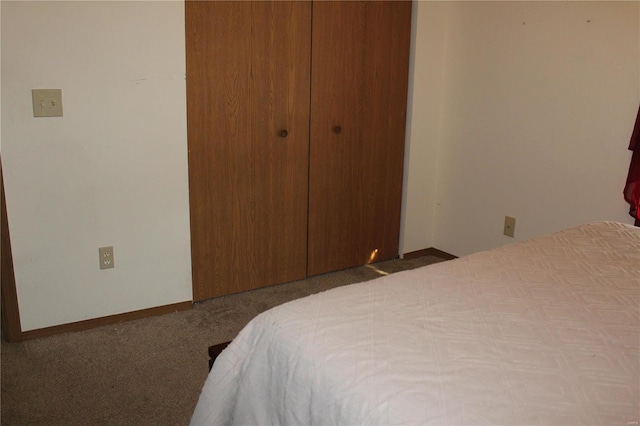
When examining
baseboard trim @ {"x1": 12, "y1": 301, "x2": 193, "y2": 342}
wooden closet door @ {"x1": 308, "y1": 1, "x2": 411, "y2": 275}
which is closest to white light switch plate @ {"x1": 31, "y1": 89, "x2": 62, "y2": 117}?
baseboard trim @ {"x1": 12, "y1": 301, "x2": 193, "y2": 342}

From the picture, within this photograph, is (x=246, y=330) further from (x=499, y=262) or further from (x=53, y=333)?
(x=53, y=333)

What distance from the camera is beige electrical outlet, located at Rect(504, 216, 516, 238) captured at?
3369 mm

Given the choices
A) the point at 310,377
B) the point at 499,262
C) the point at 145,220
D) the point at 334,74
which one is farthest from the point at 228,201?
the point at 310,377

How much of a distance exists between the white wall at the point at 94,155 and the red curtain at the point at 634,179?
1968 mm

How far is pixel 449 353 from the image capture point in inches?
53.0

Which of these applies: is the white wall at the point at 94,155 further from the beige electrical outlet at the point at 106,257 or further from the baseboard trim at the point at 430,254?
the baseboard trim at the point at 430,254

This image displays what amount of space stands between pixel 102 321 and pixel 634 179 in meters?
2.44

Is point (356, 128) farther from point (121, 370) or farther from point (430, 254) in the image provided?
point (121, 370)

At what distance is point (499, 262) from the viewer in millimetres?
1908

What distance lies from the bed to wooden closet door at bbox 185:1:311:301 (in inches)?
56.5

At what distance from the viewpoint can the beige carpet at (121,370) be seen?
2.18 meters

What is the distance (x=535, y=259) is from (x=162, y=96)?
5.55 ft

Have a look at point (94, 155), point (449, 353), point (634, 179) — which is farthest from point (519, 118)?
point (449, 353)

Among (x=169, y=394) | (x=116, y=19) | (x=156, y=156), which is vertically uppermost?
(x=116, y=19)
